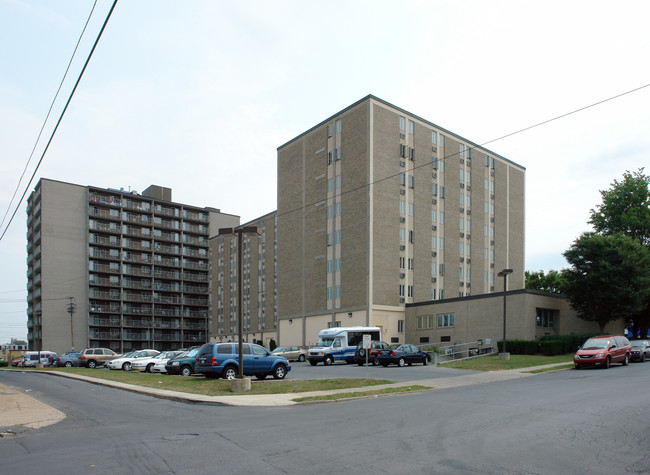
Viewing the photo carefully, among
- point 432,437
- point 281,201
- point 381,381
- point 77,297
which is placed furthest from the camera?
point 77,297

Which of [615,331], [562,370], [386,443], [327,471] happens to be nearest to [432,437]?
[386,443]

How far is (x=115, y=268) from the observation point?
9356cm

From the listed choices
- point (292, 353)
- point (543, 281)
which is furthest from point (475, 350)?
point (543, 281)

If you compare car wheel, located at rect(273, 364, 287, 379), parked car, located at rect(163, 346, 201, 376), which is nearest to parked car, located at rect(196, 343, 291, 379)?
car wheel, located at rect(273, 364, 287, 379)

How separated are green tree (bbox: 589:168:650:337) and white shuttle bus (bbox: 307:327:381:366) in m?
29.8

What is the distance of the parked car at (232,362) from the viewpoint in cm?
2489

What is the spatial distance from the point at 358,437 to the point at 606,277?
36877mm

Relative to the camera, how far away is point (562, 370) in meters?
28.4

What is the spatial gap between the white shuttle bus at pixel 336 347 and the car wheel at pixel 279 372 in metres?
13.5

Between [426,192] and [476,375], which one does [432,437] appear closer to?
[476,375]

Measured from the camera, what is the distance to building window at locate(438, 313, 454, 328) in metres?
49.8

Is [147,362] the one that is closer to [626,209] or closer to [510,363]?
[510,363]

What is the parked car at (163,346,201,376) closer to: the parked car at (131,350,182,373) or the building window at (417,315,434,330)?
the parked car at (131,350,182,373)

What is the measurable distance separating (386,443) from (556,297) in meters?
40.4
